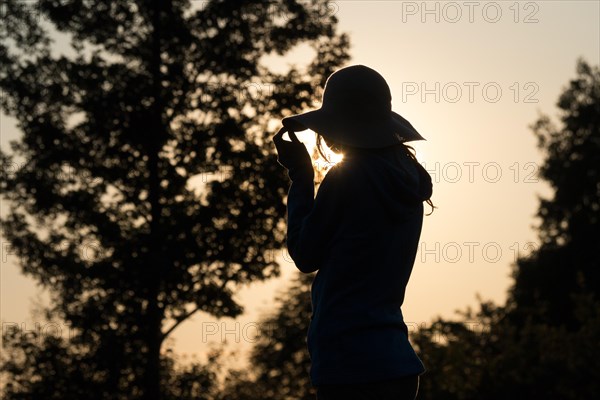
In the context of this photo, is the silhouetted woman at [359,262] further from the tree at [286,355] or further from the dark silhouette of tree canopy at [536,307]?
the tree at [286,355]

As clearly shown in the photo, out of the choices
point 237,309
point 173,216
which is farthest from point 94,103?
point 237,309

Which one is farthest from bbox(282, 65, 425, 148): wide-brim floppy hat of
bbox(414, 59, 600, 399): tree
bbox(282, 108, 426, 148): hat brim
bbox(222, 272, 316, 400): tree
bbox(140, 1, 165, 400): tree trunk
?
bbox(222, 272, 316, 400): tree

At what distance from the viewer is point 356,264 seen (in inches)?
167

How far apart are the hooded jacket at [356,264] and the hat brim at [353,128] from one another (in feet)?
0.32

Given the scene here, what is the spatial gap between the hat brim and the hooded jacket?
10 centimetres

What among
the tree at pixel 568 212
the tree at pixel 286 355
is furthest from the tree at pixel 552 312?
the tree at pixel 286 355

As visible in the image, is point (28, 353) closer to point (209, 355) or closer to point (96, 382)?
point (96, 382)

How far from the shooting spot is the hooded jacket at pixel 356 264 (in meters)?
4.24

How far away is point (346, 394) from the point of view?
4.24 metres

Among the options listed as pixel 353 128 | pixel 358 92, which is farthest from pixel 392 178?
pixel 358 92

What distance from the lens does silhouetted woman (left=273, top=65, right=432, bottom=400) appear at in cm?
424

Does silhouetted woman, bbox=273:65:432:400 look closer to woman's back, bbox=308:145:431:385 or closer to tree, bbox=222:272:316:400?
woman's back, bbox=308:145:431:385

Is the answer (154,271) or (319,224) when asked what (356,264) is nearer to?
(319,224)

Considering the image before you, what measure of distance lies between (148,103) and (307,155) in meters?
22.3
